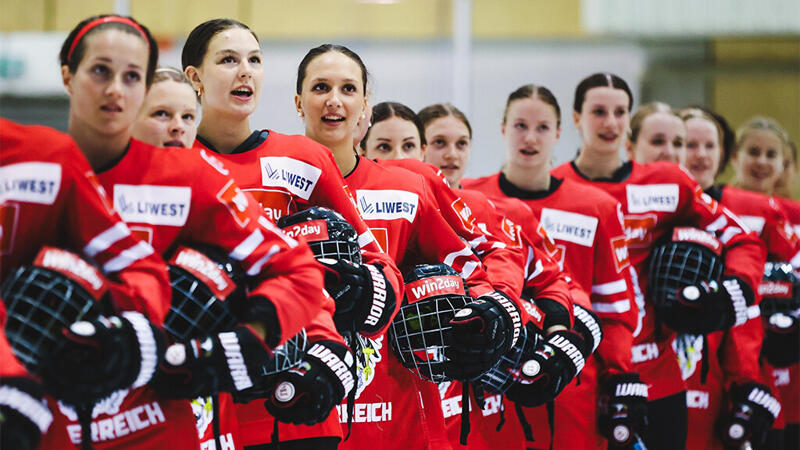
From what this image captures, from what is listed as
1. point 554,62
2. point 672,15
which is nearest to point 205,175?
point 554,62

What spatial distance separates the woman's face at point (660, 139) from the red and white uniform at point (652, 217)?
49cm

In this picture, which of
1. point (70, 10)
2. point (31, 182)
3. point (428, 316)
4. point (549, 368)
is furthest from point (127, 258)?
point (549, 368)

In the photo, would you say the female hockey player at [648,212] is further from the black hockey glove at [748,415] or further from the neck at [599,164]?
the black hockey glove at [748,415]

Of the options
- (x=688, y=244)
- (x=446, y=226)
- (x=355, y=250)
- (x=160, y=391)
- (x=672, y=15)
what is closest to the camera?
(x=160, y=391)

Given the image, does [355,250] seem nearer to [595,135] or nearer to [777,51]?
[595,135]

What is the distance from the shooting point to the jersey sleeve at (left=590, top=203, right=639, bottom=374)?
409 centimetres

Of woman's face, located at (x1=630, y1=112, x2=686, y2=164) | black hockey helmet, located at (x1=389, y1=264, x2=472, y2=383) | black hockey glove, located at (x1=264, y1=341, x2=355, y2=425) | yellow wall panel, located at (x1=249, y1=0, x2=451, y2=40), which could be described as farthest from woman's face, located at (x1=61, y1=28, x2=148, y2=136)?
woman's face, located at (x1=630, y1=112, x2=686, y2=164)

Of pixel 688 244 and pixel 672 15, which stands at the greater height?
pixel 672 15

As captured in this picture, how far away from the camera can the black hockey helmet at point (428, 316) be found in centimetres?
303

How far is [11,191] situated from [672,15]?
8089 millimetres

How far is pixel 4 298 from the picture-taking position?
1.92m

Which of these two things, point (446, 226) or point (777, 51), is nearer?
point (446, 226)

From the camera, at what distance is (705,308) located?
14.4 feet

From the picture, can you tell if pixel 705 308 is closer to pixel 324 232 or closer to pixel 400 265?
pixel 400 265
